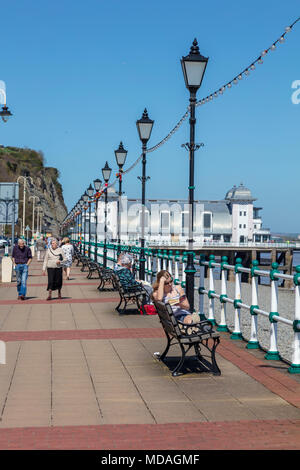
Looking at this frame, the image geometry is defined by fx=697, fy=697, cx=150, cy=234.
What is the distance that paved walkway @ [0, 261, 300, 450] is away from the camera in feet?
17.2

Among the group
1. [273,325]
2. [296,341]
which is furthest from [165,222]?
[296,341]

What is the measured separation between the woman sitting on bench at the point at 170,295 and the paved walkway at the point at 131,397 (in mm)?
657

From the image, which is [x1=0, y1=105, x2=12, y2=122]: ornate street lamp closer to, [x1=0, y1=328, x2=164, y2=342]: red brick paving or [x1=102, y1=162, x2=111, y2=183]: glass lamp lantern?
[x1=0, y1=328, x2=164, y2=342]: red brick paving

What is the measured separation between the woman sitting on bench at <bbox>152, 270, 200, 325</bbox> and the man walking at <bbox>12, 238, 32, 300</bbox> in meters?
8.32

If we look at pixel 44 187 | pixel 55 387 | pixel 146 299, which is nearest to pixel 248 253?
pixel 44 187

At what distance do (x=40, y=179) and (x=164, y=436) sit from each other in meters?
158

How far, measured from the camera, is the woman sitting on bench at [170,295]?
9039 mm

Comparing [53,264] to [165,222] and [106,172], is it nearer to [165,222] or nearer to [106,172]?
[106,172]

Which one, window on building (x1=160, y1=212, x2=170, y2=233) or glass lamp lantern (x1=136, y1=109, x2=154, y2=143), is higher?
window on building (x1=160, y1=212, x2=170, y2=233)

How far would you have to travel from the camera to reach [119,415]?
5949mm

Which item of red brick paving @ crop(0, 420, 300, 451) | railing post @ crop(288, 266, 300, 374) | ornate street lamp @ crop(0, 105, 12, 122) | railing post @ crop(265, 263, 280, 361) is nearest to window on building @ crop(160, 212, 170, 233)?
ornate street lamp @ crop(0, 105, 12, 122)

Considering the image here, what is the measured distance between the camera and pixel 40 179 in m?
161

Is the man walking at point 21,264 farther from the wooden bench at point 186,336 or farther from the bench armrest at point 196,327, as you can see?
the bench armrest at point 196,327

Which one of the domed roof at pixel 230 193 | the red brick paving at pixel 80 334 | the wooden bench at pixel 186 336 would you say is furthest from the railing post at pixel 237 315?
the domed roof at pixel 230 193
